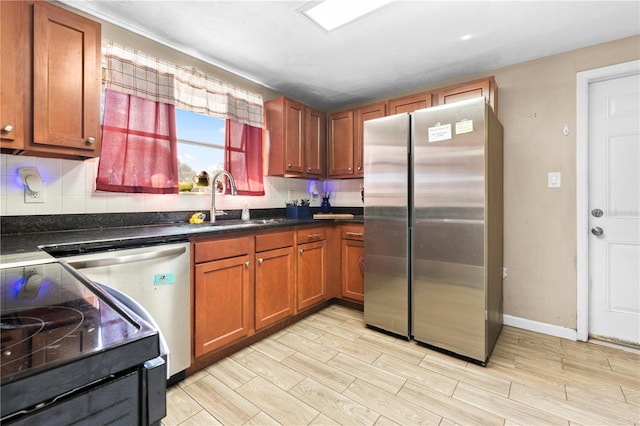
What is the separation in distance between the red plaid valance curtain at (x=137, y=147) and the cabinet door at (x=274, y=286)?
0.95 m

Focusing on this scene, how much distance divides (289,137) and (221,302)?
72.6 inches

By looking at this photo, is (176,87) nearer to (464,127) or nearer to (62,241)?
(62,241)

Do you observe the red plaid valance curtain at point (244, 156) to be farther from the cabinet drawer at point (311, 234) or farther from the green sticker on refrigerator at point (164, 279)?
the green sticker on refrigerator at point (164, 279)

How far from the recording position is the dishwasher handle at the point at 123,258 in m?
1.39

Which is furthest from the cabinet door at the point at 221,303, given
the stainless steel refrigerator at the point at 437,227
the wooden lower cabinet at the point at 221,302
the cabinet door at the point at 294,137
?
the cabinet door at the point at 294,137

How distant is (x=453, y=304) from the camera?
83.3 inches

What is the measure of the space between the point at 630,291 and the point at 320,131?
3.18 metres

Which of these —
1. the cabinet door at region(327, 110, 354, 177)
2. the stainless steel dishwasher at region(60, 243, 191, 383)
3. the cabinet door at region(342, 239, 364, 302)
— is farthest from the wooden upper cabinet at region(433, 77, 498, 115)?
the stainless steel dishwasher at region(60, 243, 191, 383)

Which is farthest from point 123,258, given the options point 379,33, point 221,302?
point 379,33

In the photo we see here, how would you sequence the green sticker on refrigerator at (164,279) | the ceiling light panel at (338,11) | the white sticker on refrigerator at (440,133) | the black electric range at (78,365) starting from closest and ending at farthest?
the black electric range at (78,365)
the green sticker on refrigerator at (164,279)
the ceiling light panel at (338,11)
the white sticker on refrigerator at (440,133)

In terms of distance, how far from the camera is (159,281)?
168 centimetres

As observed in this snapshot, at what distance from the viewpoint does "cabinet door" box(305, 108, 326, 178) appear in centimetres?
336

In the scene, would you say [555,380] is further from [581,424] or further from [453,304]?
[453,304]

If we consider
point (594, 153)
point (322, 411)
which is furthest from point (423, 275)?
point (594, 153)
